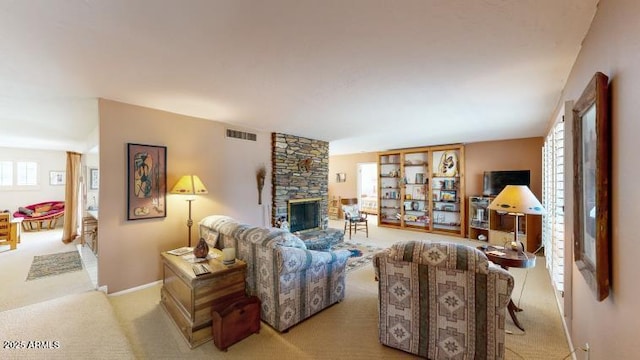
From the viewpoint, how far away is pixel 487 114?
12.5 ft

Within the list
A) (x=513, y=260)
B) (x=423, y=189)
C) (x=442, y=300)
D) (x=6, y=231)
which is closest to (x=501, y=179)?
(x=423, y=189)

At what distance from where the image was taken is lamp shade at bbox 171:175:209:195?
3.46 meters

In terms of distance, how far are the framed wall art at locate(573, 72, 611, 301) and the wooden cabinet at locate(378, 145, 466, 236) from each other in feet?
16.8

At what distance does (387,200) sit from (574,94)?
5.98 metres

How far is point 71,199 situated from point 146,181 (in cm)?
404

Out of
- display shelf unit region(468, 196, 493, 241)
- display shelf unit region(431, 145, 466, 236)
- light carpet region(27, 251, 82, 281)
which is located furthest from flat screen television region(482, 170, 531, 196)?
light carpet region(27, 251, 82, 281)

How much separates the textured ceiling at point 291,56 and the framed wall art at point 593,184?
61 centimetres

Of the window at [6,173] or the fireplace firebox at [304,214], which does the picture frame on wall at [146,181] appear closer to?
Result: the fireplace firebox at [304,214]

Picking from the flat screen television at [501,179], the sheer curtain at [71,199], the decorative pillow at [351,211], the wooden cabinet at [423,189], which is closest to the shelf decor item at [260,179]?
the decorative pillow at [351,211]

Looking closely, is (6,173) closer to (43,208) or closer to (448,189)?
(43,208)

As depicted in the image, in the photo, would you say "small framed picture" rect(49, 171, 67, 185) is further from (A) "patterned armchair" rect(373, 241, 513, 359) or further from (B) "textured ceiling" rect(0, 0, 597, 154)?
(A) "patterned armchair" rect(373, 241, 513, 359)

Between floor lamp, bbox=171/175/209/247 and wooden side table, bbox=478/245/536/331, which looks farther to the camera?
floor lamp, bbox=171/175/209/247

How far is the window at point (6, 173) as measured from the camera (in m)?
6.91

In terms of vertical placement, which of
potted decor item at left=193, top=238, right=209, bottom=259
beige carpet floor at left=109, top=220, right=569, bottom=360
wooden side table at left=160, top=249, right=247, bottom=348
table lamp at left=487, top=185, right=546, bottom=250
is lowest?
beige carpet floor at left=109, top=220, right=569, bottom=360
